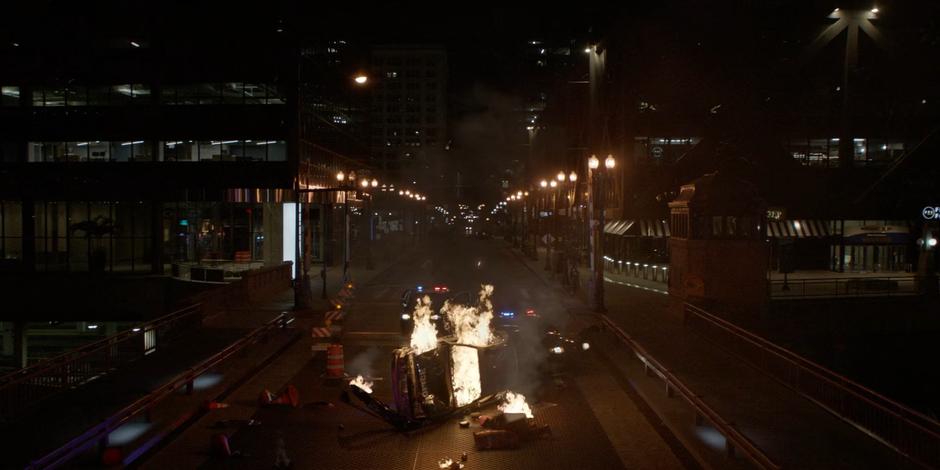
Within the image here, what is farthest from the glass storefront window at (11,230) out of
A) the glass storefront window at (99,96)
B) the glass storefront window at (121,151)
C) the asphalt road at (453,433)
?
the asphalt road at (453,433)

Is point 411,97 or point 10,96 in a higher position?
point 411,97

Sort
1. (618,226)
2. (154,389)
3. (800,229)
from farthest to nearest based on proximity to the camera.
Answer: (618,226) < (800,229) < (154,389)

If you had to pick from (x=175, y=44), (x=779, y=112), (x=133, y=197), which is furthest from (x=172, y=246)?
(x=779, y=112)

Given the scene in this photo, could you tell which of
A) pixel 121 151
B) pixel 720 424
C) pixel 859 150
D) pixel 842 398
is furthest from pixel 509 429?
pixel 859 150

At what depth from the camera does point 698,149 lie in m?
46.1

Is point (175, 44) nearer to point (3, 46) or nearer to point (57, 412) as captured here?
point (3, 46)

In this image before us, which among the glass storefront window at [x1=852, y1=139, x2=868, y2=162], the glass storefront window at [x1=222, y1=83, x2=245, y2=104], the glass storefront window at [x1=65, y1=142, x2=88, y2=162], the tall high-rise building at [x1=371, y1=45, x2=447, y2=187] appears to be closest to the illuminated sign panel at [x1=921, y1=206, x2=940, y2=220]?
the glass storefront window at [x1=852, y1=139, x2=868, y2=162]

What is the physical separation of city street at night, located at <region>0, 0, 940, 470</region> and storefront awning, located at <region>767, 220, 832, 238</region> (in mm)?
173

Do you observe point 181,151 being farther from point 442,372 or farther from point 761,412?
point 761,412

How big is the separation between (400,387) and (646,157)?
128ft

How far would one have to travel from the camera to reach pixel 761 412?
39.3ft

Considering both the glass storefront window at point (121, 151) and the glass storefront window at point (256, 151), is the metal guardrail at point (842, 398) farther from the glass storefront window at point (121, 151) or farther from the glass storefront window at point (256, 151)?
the glass storefront window at point (121, 151)

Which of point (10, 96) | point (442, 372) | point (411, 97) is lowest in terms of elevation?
point (442, 372)

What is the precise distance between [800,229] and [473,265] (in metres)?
22.9
